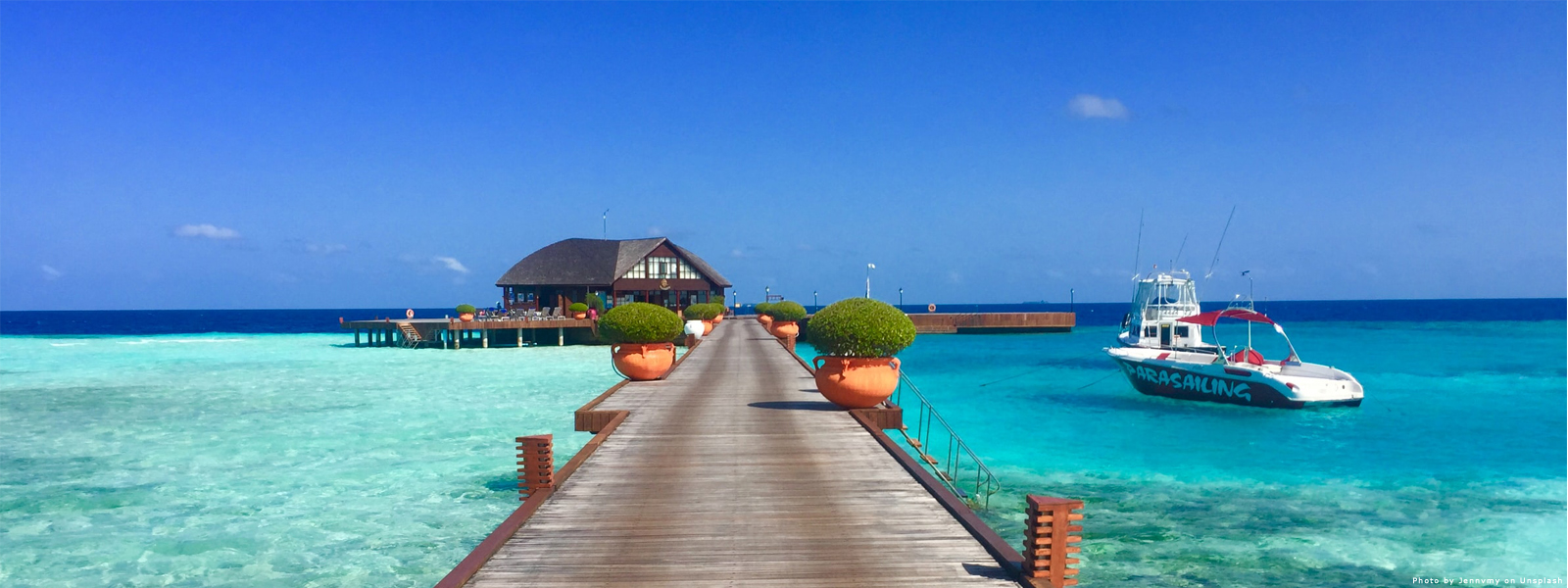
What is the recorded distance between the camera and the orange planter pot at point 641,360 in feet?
72.9

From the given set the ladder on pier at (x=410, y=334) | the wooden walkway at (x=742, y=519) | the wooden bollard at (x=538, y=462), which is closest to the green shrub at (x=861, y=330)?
the wooden walkway at (x=742, y=519)

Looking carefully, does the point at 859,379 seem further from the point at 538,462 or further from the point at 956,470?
the point at 538,462

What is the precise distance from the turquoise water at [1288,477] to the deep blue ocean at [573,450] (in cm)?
8

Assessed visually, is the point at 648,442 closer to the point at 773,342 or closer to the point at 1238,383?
the point at 1238,383

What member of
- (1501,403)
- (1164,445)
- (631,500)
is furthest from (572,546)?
(1501,403)

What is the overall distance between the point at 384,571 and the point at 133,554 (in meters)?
4.22

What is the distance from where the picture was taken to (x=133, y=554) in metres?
13.8

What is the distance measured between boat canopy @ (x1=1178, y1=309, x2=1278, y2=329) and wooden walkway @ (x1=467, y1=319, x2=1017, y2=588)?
68.3 ft

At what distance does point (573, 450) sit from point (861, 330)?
9447mm

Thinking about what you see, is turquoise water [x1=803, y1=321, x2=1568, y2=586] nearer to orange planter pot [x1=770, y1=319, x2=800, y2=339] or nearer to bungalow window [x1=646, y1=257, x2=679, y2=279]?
orange planter pot [x1=770, y1=319, x2=800, y2=339]

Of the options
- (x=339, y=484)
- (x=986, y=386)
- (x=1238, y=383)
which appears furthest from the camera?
(x=986, y=386)

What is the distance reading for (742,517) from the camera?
30.8 ft

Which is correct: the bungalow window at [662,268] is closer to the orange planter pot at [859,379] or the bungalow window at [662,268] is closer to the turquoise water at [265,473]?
the turquoise water at [265,473]

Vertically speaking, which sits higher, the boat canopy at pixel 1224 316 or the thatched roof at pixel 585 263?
the thatched roof at pixel 585 263
